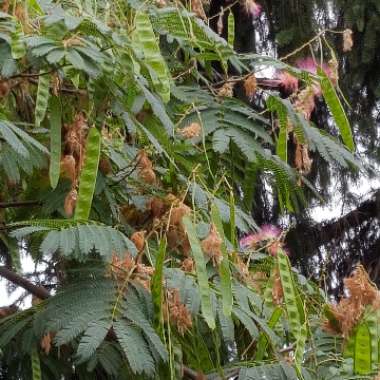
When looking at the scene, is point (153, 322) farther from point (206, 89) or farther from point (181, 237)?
point (206, 89)

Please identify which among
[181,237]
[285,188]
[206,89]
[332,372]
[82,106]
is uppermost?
[206,89]

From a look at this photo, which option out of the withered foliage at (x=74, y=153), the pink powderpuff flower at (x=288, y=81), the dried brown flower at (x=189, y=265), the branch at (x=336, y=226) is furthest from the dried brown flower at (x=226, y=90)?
the branch at (x=336, y=226)

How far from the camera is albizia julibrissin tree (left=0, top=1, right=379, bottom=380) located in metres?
1.70

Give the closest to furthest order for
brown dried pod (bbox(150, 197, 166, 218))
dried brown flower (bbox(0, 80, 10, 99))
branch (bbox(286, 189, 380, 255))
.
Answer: dried brown flower (bbox(0, 80, 10, 99)), brown dried pod (bbox(150, 197, 166, 218)), branch (bbox(286, 189, 380, 255))

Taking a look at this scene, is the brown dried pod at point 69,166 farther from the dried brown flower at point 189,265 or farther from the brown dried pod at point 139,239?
the dried brown flower at point 189,265

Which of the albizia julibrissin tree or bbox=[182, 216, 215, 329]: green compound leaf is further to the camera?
the albizia julibrissin tree

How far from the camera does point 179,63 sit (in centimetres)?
252

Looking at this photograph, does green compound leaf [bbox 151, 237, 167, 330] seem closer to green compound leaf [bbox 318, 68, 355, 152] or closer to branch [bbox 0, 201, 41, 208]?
branch [bbox 0, 201, 41, 208]

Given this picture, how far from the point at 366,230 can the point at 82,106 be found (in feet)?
10.0

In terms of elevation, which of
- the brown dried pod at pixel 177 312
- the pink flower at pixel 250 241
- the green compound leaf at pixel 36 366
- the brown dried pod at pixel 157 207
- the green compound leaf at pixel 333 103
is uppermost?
the green compound leaf at pixel 333 103

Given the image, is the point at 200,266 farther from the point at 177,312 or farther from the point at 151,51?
the point at 151,51

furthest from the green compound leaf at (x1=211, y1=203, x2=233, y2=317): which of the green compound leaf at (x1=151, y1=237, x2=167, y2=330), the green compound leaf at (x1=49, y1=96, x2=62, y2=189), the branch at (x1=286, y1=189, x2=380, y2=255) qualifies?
the branch at (x1=286, y1=189, x2=380, y2=255)

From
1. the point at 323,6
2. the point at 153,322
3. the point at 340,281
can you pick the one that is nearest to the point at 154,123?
the point at 153,322

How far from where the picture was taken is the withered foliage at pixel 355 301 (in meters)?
1.68
